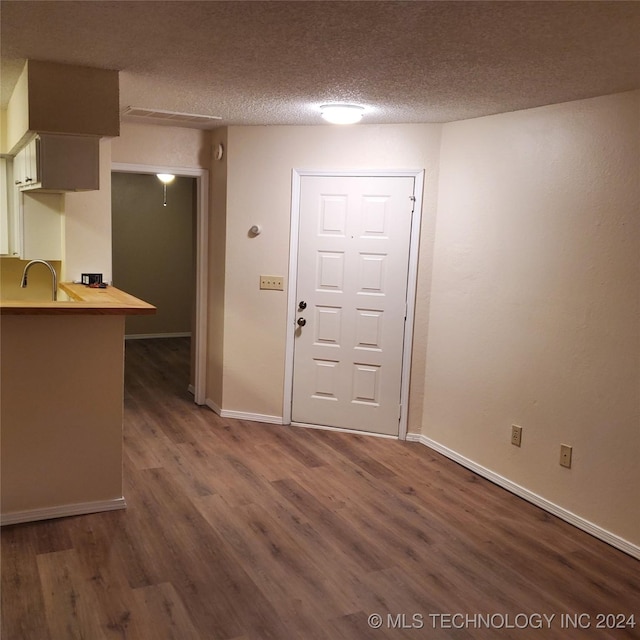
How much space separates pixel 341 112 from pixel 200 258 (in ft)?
6.28

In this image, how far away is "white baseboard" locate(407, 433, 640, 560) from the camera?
10.5 ft

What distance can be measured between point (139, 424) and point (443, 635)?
10.1 ft

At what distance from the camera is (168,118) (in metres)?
4.57

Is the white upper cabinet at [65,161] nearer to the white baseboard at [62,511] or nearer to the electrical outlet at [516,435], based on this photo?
the white baseboard at [62,511]

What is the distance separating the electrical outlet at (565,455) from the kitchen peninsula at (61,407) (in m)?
2.34

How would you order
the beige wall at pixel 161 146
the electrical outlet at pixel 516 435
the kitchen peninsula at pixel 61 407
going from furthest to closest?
the beige wall at pixel 161 146 < the electrical outlet at pixel 516 435 < the kitchen peninsula at pixel 61 407

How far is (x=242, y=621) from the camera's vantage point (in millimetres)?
2479

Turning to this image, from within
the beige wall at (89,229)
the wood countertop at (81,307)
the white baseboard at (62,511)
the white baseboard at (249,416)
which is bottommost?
the white baseboard at (62,511)

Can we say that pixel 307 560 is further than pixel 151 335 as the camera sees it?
No

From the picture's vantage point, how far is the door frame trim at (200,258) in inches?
202

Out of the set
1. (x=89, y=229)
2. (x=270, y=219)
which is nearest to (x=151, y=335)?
(x=89, y=229)

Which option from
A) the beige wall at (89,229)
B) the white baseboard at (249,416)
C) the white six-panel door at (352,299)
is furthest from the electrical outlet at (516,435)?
the beige wall at (89,229)

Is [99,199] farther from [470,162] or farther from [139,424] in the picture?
[470,162]

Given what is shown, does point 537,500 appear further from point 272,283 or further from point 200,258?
point 200,258
